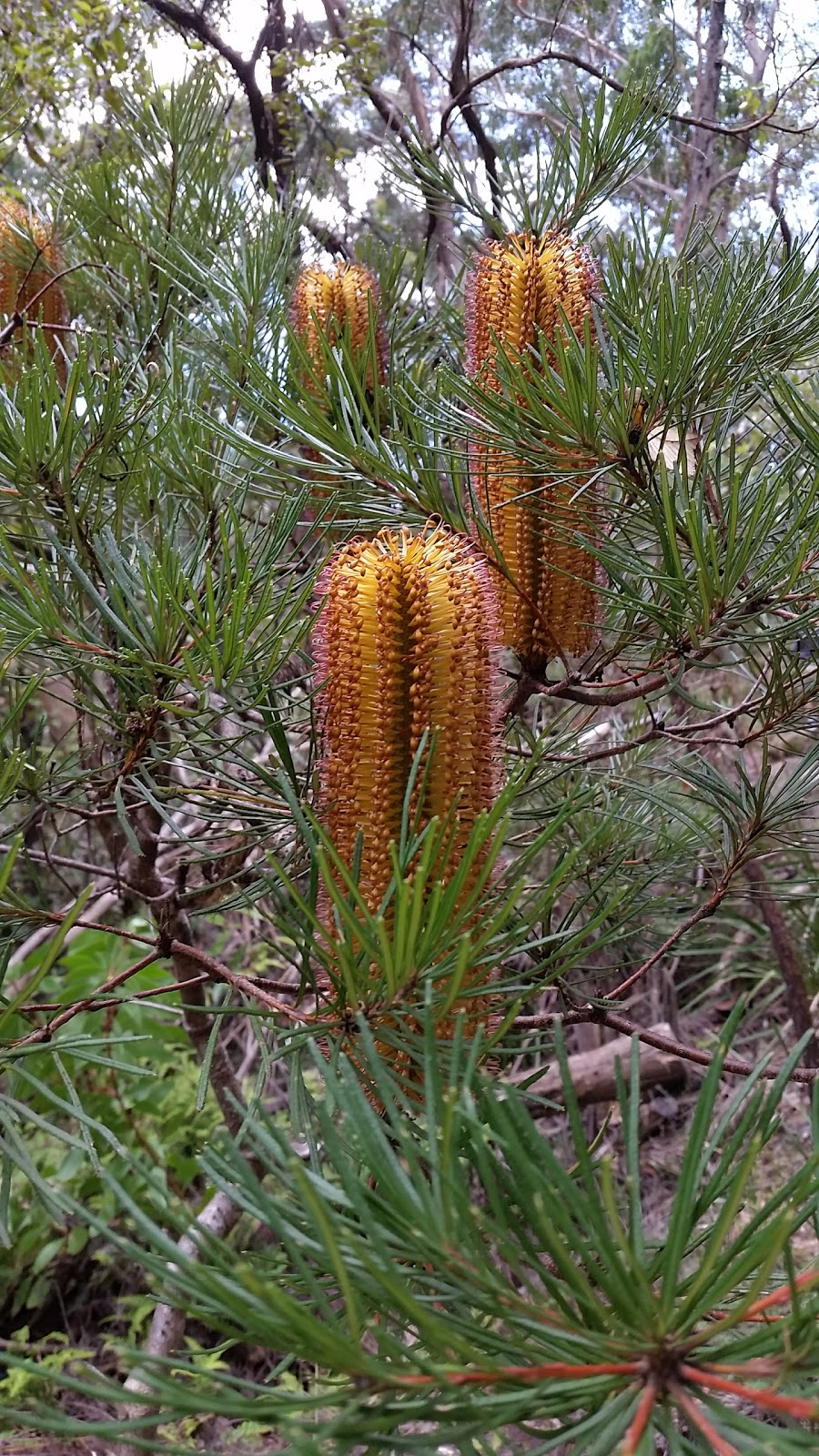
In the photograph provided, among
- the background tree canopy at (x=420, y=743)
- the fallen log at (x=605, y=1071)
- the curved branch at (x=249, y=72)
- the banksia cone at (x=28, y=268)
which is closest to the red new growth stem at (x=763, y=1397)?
the background tree canopy at (x=420, y=743)

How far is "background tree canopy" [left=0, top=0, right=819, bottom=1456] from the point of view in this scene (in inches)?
7.8

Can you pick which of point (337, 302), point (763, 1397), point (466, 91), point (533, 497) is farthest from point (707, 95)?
point (763, 1397)

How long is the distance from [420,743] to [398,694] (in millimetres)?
26

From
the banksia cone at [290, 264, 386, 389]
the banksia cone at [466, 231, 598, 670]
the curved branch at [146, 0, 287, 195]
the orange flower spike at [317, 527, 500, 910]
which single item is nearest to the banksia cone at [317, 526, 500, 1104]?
the orange flower spike at [317, 527, 500, 910]

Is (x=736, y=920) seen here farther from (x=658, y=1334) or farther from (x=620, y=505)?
(x=658, y=1334)

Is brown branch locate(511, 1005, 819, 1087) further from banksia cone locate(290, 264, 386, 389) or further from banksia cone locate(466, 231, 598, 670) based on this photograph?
banksia cone locate(290, 264, 386, 389)

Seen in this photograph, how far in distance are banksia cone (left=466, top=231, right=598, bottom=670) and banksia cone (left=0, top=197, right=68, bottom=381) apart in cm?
53

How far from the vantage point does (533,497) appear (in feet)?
1.71

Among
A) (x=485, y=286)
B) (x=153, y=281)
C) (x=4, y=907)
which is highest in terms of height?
(x=153, y=281)

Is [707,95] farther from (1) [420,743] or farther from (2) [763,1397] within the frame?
(2) [763,1397]

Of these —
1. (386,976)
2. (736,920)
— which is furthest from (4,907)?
(736,920)

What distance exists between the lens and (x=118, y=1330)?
157cm

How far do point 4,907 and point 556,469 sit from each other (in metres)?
0.36

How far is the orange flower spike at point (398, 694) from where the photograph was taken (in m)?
0.38
